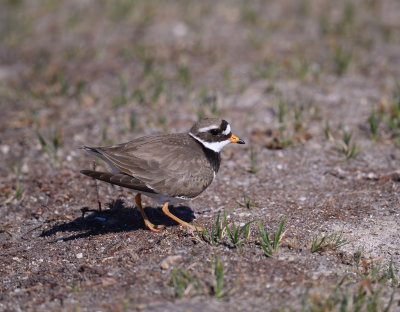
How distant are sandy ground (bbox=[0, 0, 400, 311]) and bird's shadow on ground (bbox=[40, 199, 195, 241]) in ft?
0.09

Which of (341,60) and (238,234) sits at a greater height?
(341,60)

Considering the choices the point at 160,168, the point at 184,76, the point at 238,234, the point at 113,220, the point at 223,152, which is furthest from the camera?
the point at 184,76

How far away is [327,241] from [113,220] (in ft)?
9.01

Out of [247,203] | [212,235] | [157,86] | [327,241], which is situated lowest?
[327,241]

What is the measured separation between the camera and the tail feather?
562cm

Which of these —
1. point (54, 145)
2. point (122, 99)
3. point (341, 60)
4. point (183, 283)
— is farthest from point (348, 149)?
point (54, 145)

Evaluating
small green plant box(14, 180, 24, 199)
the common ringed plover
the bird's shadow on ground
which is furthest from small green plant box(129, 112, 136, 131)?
the common ringed plover

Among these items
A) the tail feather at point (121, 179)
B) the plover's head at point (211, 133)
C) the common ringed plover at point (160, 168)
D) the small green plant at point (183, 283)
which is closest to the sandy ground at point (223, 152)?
the small green plant at point (183, 283)

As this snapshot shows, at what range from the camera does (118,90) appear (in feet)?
34.0

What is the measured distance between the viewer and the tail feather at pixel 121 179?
18.4 feet

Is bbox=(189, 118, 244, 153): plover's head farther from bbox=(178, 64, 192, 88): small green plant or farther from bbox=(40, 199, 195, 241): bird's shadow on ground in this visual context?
bbox=(178, 64, 192, 88): small green plant

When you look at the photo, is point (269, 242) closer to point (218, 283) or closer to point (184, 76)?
point (218, 283)

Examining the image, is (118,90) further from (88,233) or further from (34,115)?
(88,233)

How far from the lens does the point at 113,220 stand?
6.50m
